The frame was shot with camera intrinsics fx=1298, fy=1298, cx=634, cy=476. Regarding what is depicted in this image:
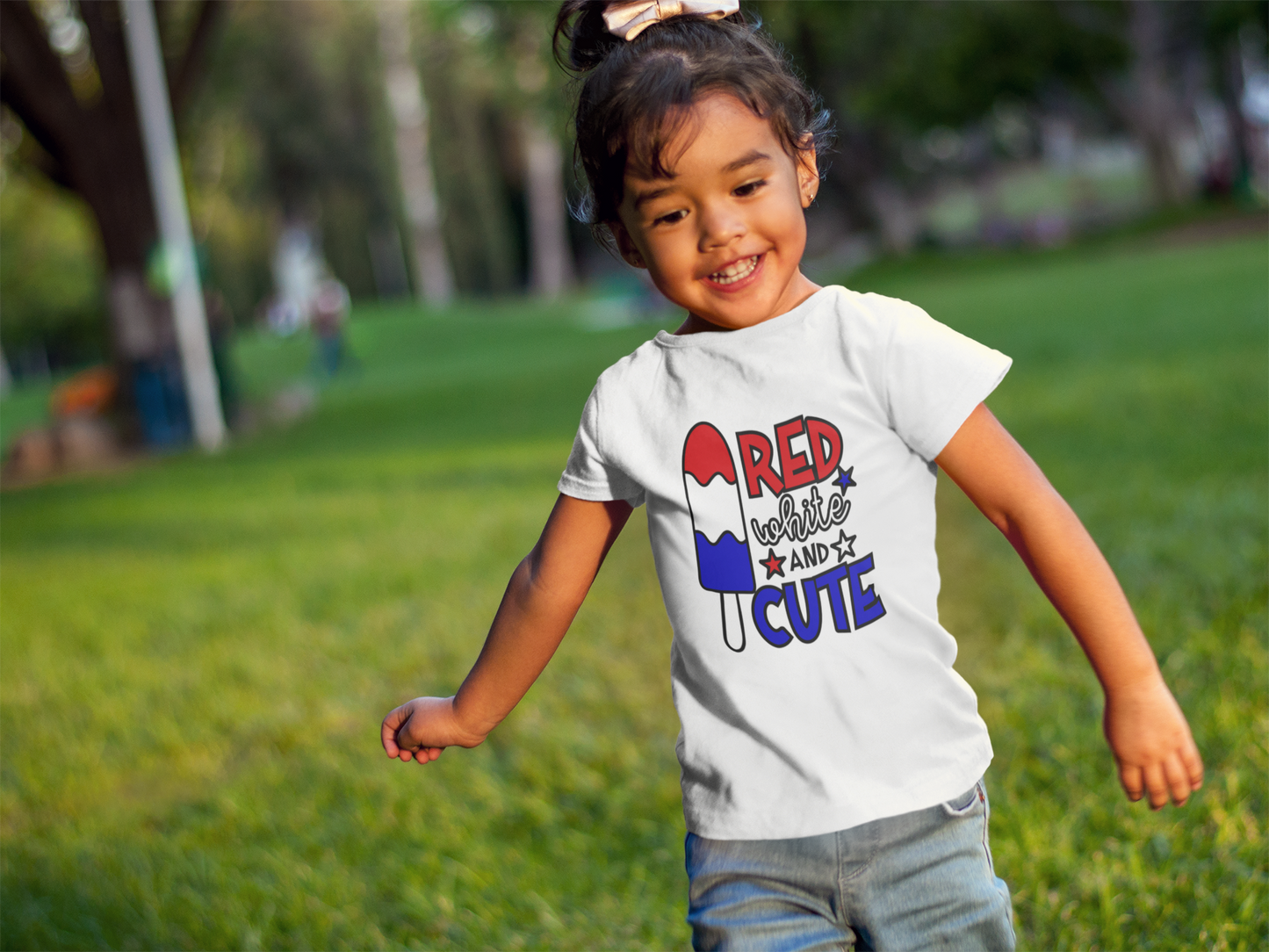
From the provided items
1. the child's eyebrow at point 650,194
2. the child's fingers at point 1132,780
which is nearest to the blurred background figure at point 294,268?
the child's eyebrow at point 650,194

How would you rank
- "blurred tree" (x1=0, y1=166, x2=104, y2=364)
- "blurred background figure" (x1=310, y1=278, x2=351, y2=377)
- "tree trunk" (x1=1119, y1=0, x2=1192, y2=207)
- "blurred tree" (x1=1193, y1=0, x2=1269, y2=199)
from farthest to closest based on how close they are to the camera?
1. "blurred tree" (x1=0, y1=166, x2=104, y2=364)
2. "tree trunk" (x1=1119, y1=0, x2=1192, y2=207)
3. "blurred tree" (x1=1193, y1=0, x2=1269, y2=199)
4. "blurred background figure" (x1=310, y1=278, x2=351, y2=377)

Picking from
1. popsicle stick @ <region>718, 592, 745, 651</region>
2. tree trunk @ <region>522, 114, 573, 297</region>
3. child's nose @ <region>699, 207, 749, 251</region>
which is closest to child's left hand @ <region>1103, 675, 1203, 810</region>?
popsicle stick @ <region>718, 592, 745, 651</region>

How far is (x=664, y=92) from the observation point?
5.03 feet

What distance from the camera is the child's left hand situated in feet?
5.01

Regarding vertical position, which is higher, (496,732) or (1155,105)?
(1155,105)

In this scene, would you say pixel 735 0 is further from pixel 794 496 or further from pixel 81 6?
pixel 81 6

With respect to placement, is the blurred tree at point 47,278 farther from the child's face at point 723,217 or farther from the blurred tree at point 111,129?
the child's face at point 723,217

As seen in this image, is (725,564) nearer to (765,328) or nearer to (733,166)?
(765,328)

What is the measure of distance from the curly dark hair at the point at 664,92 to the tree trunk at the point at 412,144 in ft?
134

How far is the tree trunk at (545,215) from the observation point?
4494 cm

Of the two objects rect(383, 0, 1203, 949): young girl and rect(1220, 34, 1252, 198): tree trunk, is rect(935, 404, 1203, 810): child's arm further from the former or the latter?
rect(1220, 34, 1252, 198): tree trunk

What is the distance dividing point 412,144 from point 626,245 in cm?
4399

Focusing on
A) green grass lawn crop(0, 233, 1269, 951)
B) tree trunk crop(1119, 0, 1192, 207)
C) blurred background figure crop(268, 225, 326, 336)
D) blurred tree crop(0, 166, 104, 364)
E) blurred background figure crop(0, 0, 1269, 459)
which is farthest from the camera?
blurred background figure crop(268, 225, 326, 336)

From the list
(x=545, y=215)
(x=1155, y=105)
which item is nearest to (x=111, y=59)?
(x=1155, y=105)
